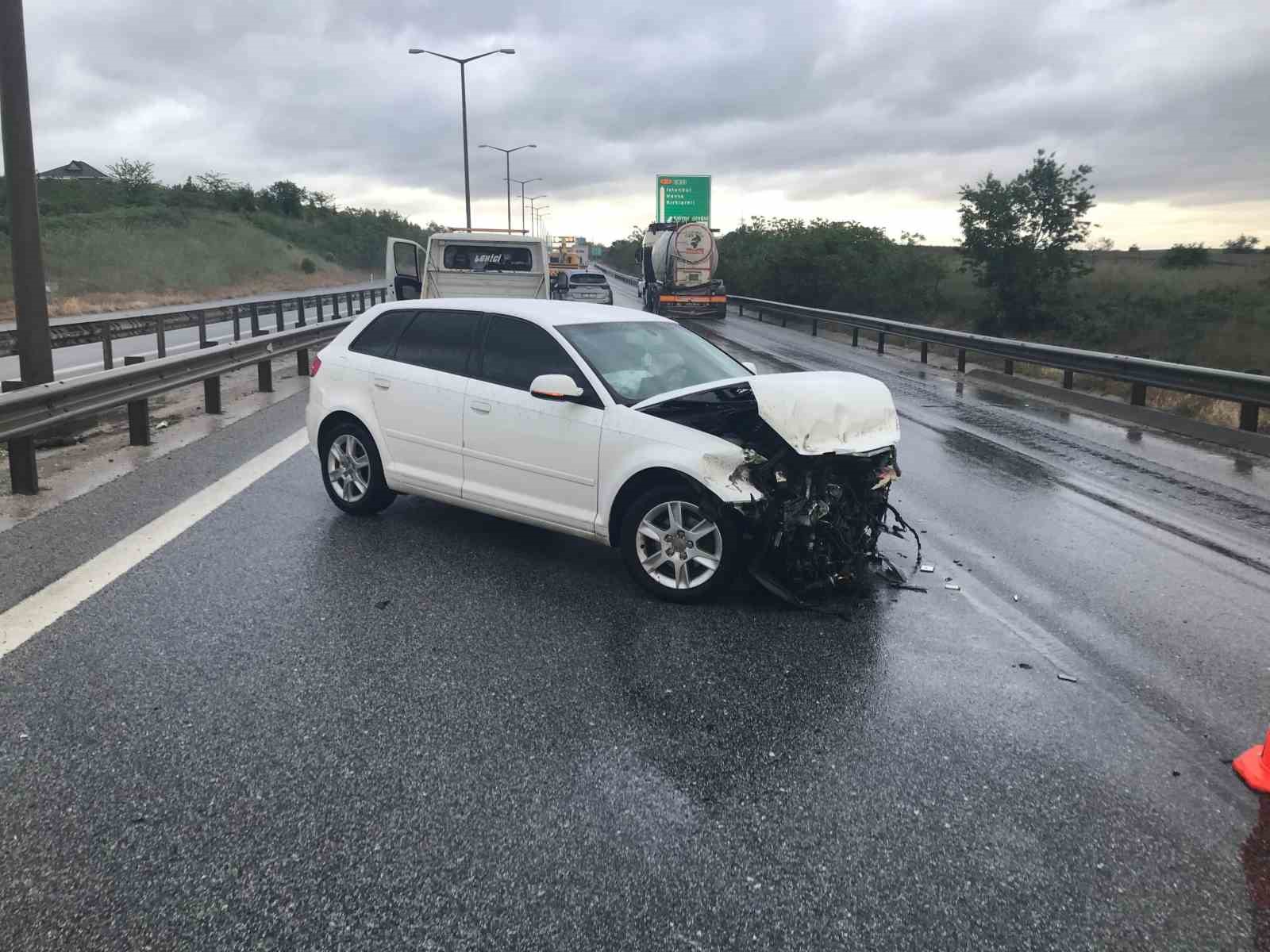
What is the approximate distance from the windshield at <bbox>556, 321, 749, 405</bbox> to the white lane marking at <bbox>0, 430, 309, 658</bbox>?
9.89 ft

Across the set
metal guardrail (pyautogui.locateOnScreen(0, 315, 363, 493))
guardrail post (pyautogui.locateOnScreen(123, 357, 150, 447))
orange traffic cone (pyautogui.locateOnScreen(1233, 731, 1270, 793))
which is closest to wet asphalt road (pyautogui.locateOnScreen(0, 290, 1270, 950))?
orange traffic cone (pyautogui.locateOnScreen(1233, 731, 1270, 793))

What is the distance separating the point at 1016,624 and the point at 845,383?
5.40 feet

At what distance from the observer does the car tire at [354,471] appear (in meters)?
7.34

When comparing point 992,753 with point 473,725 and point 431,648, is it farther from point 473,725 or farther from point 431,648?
point 431,648

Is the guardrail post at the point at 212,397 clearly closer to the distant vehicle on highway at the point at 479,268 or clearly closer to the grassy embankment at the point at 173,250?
the distant vehicle on highway at the point at 479,268

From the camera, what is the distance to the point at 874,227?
158ft

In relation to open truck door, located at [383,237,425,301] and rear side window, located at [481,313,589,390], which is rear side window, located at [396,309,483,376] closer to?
rear side window, located at [481,313,589,390]

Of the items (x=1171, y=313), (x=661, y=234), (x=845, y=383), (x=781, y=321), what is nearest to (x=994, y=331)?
(x=1171, y=313)

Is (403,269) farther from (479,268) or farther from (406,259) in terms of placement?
(479,268)

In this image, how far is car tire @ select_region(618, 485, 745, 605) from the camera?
5.55 m

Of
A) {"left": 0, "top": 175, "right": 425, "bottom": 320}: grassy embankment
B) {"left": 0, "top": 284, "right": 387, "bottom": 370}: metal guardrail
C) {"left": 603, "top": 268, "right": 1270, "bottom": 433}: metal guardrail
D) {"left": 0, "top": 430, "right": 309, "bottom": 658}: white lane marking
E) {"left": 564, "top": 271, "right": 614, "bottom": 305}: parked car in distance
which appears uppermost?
{"left": 0, "top": 175, "right": 425, "bottom": 320}: grassy embankment

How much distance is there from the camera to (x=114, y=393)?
31.0 ft

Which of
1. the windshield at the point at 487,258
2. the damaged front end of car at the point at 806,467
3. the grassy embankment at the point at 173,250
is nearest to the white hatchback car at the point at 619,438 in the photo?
the damaged front end of car at the point at 806,467

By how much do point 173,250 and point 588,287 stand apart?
4251cm
